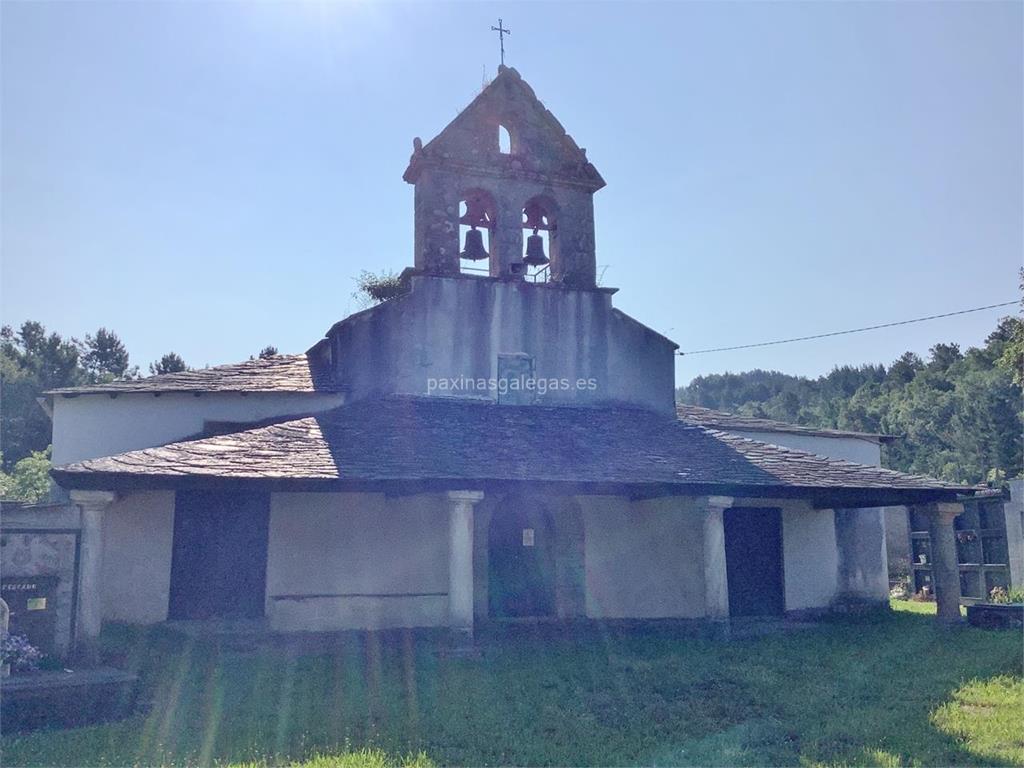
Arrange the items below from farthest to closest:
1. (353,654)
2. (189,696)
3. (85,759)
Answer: (353,654), (189,696), (85,759)

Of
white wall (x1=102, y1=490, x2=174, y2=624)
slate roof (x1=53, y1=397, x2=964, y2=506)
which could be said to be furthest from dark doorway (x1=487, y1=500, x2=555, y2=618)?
white wall (x1=102, y1=490, x2=174, y2=624)

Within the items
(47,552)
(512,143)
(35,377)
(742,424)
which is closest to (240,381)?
(47,552)

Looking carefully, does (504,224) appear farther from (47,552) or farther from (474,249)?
(47,552)

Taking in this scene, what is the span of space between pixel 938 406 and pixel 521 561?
142 ft

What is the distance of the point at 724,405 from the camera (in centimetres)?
7975

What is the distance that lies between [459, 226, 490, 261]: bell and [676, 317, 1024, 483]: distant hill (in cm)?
1778

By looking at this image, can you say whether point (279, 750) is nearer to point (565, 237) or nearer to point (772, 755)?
point (772, 755)

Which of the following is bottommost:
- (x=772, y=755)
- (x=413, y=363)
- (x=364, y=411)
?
(x=772, y=755)

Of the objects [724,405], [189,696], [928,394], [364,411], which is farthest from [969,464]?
[189,696]

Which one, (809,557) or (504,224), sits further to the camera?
(809,557)

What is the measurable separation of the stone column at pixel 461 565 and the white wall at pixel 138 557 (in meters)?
4.62

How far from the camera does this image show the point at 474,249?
50.3 feet

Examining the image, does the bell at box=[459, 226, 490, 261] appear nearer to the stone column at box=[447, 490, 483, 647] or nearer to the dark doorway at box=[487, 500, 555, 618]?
the dark doorway at box=[487, 500, 555, 618]

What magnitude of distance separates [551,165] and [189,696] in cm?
1059
